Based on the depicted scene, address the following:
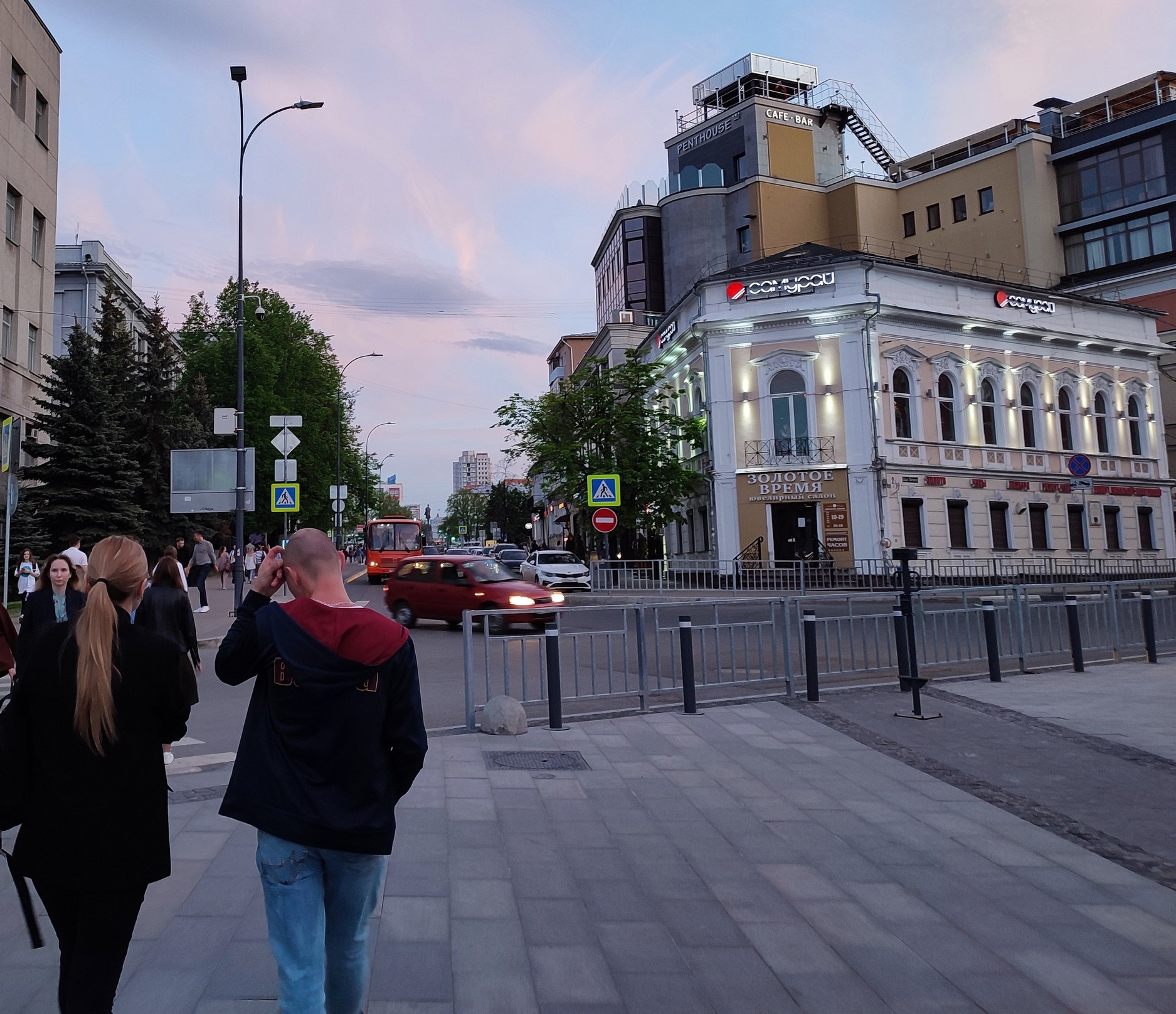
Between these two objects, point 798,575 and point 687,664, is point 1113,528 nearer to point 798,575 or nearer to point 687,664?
point 798,575

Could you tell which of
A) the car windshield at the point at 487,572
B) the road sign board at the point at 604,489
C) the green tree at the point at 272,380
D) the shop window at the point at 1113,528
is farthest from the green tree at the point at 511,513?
the car windshield at the point at 487,572

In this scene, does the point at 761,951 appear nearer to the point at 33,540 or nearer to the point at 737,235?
the point at 33,540

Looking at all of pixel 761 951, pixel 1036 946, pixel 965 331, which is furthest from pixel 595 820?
pixel 965 331

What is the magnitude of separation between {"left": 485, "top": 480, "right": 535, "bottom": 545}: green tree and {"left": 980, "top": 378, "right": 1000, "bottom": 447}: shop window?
65683 mm

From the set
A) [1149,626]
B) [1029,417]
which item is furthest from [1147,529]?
[1149,626]

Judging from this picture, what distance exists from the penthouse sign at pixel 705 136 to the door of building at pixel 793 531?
31370 mm

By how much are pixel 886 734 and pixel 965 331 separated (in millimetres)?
32707

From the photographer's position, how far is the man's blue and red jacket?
9.77 feet

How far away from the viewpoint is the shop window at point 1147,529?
4238 centimetres

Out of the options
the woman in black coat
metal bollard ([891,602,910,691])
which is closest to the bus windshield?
metal bollard ([891,602,910,691])

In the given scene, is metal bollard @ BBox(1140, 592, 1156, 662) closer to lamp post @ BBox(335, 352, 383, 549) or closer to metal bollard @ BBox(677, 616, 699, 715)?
metal bollard @ BBox(677, 616, 699, 715)

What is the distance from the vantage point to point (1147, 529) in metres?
42.8

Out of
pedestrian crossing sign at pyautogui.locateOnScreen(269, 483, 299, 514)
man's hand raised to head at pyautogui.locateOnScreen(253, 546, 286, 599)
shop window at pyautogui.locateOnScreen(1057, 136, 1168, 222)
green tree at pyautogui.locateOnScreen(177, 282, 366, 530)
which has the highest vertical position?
shop window at pyautogui.locateOnScreen(1057, 136, 1168, 222)

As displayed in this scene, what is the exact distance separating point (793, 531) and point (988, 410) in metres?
10.5
